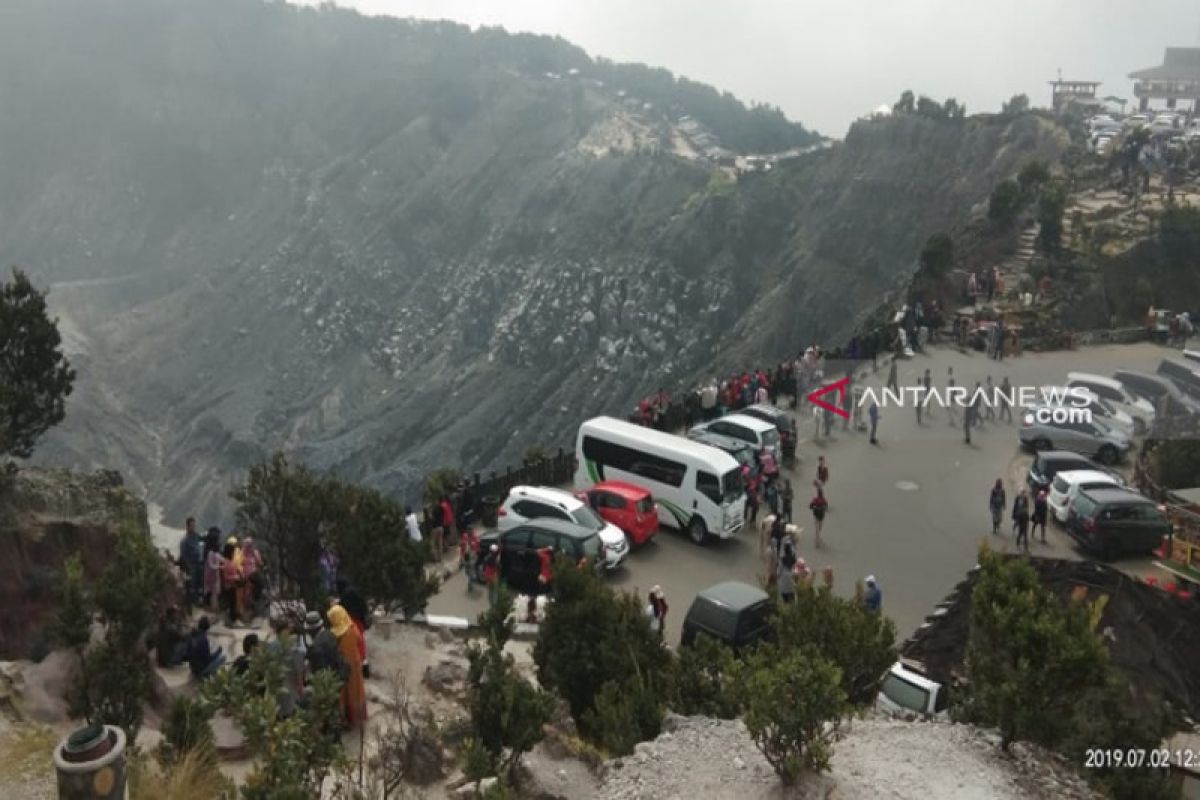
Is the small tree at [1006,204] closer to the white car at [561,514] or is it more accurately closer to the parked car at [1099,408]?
the parked car at [1099,408]

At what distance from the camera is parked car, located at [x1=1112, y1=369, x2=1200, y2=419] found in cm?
2834

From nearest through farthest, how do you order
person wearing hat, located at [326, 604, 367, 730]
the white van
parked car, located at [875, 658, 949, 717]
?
person wearing hat, located at [326, 604, 367, 730] < parked car, located at [875, 658, 949, 717] < the white van

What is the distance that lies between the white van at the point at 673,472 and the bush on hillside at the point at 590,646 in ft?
29.4

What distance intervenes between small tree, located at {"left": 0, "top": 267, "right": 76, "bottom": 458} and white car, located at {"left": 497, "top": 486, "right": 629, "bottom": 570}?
850 cm

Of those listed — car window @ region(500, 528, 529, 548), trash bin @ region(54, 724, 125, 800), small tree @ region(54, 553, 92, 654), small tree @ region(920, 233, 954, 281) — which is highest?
small tree @ region(920, 233, 954, 281)

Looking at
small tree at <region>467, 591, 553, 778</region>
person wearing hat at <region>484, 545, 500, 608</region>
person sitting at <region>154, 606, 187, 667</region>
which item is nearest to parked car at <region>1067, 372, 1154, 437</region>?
person wearing hat at <region>484, 545, 500, 608</region>

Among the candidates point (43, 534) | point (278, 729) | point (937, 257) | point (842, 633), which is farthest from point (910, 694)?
point (937, 257)

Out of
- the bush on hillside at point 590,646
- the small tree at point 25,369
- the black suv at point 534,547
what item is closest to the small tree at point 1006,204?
the black suv at point 534,547

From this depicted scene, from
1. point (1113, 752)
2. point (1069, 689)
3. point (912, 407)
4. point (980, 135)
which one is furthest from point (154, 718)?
point (980, 135)

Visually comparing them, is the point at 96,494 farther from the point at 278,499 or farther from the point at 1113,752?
the point at 1113,752

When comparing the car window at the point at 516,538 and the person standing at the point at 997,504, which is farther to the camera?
the person standing at the point at 997,504

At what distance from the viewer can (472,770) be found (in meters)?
9.09

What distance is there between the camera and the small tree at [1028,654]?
10.6m

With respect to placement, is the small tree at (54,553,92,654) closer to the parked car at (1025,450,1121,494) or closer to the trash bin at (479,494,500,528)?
the trash bin at (479,494,500,528)
